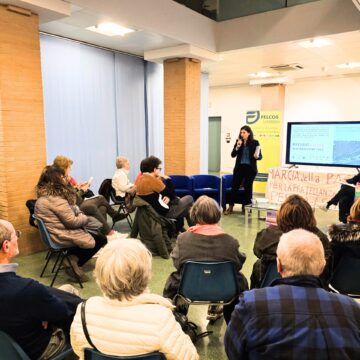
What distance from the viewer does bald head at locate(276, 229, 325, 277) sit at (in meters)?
1.42

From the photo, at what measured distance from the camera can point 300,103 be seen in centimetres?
1038

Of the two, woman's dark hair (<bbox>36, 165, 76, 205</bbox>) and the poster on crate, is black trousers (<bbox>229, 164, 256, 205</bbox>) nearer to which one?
the poster on crate

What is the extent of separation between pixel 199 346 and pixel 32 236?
282 centimetres

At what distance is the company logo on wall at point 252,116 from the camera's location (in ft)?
29.7

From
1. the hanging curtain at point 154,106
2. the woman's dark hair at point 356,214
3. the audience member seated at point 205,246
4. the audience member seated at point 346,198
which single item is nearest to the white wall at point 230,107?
the hanging curtain at point 154,106

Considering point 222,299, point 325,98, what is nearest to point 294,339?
point 222,299

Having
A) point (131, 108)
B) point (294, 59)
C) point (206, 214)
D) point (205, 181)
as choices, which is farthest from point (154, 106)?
point (206, 214)

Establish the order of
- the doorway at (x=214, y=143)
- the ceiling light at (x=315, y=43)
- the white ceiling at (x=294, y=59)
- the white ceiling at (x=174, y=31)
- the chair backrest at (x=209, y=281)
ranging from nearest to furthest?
1. the chair backrest at (x=209, y=281)
2. the white ceiling at (x=174, y=31)
3. the ceiling light at (x=315, y=43)
4. the white ceiling at (x=294, y=59)
5. the doorway at (x=214, y=143)

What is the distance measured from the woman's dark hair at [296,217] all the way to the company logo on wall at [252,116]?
7003mm

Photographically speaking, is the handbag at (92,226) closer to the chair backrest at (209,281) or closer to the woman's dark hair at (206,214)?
the woman's dark hair at (206,214)

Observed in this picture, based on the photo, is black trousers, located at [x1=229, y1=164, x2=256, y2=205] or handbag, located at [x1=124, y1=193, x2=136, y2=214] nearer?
handbag, located at [x1=124, y1=193, x2=136, y2=214]

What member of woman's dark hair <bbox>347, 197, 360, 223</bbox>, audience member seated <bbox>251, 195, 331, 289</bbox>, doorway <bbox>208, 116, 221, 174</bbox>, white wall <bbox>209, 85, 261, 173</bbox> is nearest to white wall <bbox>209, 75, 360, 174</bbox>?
white wall <bbox>209, 85, 261, 173</bbox>

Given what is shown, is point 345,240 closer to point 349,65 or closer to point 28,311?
point 28,311

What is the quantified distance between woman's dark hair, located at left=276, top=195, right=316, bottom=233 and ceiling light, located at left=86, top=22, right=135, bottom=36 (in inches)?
161
